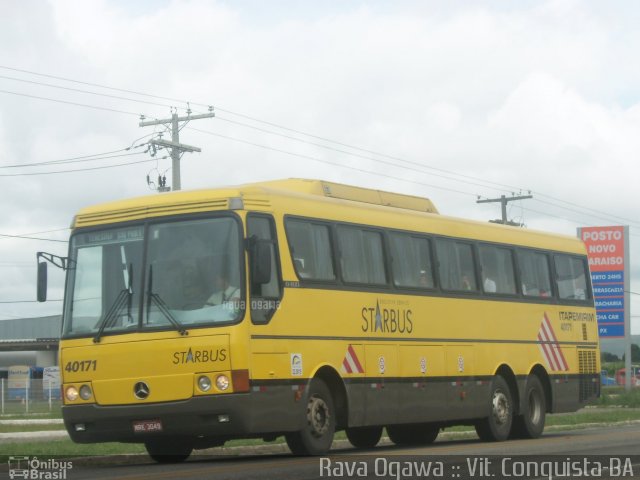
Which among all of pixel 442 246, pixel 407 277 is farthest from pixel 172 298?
pixel 442 246

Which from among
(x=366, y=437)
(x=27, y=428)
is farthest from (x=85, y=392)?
(x=27, y=428)

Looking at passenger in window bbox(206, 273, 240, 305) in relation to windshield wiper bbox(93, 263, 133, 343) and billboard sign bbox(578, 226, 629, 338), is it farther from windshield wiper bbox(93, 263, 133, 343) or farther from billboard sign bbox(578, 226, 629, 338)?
billboard sign bbox(578, 226, 629, 338)

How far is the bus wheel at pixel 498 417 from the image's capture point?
22281 mm

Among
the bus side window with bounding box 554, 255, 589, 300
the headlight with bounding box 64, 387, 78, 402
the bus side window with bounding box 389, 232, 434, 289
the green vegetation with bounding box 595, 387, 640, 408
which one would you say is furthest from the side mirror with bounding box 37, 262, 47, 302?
the green vegetation with bounding box 595, 387, 640, 408

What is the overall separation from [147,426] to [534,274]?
1020 centimetres

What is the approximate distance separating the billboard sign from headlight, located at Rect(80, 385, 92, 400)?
3567 centimetres

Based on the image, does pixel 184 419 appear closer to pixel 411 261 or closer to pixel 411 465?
pixel 411 465

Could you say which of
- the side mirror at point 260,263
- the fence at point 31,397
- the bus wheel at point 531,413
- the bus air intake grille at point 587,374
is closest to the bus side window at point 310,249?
the side mirror at point 260,263

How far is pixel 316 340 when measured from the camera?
17.8 metres

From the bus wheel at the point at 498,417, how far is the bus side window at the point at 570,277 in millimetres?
3113

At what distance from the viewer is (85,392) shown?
1700cm

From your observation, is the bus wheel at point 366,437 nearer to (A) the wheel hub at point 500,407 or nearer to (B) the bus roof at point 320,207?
(A) the wheel hub at point 500,407

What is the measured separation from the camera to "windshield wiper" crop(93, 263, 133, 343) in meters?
16.8

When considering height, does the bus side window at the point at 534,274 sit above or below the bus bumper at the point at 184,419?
above
